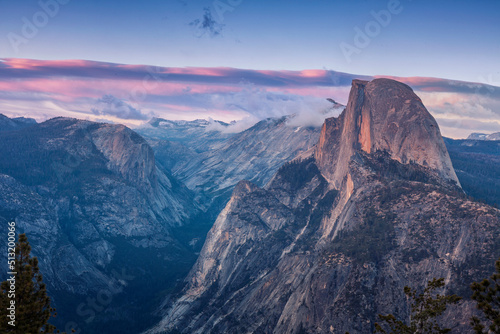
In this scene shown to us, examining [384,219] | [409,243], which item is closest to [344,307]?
[409,243]

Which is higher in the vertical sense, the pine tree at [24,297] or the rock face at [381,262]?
the pine tree at [24,297]

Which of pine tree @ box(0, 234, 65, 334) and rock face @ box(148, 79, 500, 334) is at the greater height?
pine tree @ box(0, 234, 65, 334)

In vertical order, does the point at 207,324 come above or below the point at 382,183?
below

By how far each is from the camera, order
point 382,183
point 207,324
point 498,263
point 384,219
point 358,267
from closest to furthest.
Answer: point 498,263
point 358,267
point 384,219
point 382,183
point 207,324

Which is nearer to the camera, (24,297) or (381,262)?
(24,297)

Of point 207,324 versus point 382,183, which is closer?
point 382,183

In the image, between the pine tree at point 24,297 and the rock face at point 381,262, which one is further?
the rock face at point 381,262

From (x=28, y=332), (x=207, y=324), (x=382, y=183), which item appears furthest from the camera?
(x=207, y=324)

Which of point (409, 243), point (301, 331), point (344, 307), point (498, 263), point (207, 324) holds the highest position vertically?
point (498, 263)

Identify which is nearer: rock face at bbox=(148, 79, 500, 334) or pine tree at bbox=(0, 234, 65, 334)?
pine tree at bbox=(0, 234, 65, 334)

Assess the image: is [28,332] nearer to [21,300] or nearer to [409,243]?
[21,300]

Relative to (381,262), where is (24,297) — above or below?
above
